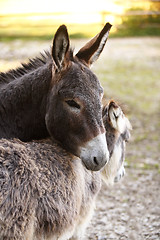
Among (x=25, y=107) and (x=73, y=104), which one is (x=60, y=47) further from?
(x=25, y=107)

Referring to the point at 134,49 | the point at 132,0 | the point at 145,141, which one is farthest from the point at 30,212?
the point at 132,0

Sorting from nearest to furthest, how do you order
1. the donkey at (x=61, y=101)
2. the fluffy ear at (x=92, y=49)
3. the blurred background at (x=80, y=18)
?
the donkey at (x=61, y=101)
the fluffy ear at (x=92, y=49)
the blurred background at (x=80, y=18)

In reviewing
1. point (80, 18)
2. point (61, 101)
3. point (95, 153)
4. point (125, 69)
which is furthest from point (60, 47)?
point (80, 18)

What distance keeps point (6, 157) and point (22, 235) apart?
0.69m

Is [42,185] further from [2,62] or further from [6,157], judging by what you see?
[2,62]

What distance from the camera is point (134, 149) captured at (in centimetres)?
891

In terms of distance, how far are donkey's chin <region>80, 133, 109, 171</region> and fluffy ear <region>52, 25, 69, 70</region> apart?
0.91 meters

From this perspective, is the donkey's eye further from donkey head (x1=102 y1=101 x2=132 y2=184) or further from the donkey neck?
donkey head (x1=102 y1=101 x2=132 y2=184)

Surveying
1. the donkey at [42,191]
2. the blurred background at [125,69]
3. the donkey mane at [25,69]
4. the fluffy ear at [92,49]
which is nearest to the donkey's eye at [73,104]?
the donkey at [42,191]

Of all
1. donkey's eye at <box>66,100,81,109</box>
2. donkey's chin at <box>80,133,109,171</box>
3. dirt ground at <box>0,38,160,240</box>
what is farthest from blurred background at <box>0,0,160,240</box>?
donkey's chin at <box>80,133,109,171</box>

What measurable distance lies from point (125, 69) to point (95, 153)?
12.7 m

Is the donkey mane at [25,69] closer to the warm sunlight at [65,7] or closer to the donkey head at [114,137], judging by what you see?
the donkey head at [114,137]

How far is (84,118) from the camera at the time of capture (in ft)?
12.9

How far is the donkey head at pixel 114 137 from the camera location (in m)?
4.78
